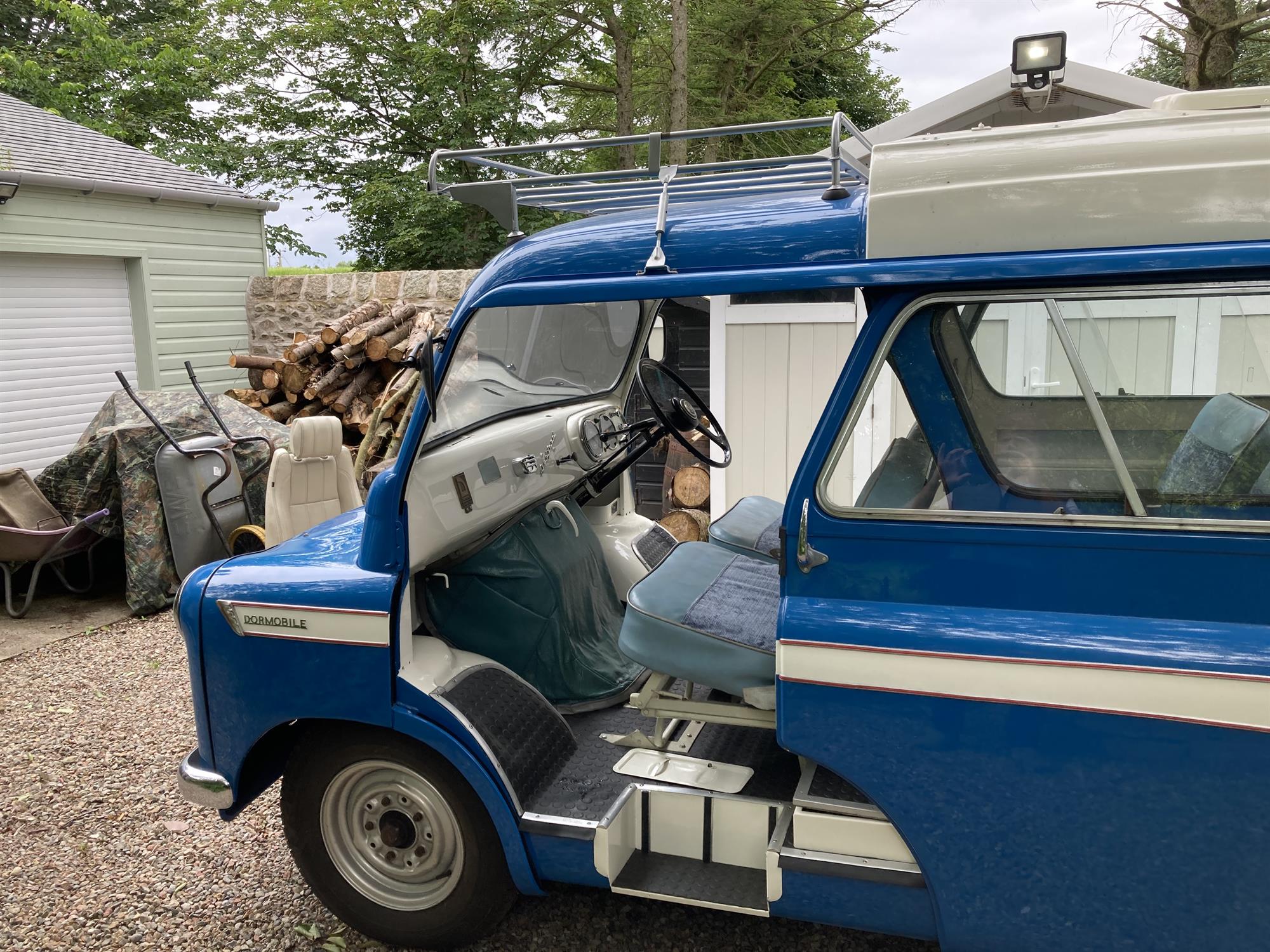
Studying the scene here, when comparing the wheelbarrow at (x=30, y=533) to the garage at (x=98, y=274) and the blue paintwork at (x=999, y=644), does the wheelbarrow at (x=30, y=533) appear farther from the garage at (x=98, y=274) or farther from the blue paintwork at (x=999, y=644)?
the blue paintwork at (x=999, y=644)

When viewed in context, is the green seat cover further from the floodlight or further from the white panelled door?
the white panelled door

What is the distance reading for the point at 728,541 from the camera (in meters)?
3.74

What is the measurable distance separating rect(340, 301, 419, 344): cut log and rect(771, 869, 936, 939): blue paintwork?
26.9 feet

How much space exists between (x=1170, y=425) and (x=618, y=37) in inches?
667

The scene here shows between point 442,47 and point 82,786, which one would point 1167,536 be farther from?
point 442,47

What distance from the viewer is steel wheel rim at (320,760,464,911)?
296cm

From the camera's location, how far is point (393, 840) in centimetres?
304

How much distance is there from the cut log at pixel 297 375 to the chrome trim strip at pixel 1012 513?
863 cm

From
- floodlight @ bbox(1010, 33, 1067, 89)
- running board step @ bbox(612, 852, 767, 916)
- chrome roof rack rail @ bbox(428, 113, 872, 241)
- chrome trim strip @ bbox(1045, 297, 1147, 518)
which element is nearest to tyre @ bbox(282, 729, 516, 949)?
running board step @ bbox(612, 852, 767, 916)

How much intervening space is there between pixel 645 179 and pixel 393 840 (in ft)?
6.97

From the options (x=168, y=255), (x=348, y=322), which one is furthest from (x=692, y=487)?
(x=168, y=255)

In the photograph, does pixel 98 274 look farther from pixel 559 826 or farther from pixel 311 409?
pixel 559 826

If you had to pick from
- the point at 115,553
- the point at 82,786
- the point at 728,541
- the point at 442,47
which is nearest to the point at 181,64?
the point at 442,47

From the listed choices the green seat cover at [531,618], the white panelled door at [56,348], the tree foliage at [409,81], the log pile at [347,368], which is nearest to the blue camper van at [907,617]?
the green seat cover at [531,618]
